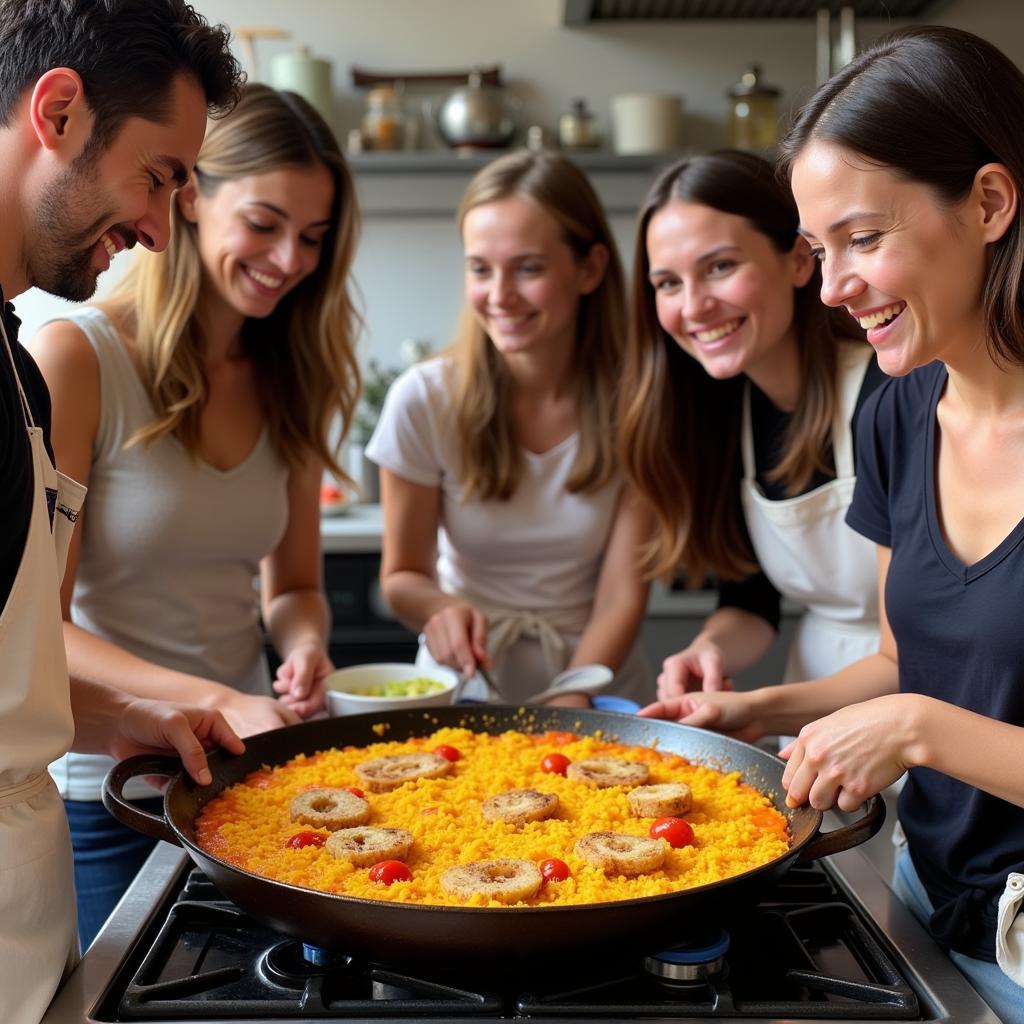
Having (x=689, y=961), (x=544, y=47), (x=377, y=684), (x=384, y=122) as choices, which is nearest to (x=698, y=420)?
(x=377, y=684)

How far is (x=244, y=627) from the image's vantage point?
1990 millimetres

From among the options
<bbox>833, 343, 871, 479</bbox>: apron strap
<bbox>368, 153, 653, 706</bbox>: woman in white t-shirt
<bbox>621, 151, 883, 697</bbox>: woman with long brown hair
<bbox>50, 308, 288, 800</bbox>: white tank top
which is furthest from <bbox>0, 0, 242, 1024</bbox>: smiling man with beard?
<bbox>833, 343, 871, 479</bbox>: apron strap

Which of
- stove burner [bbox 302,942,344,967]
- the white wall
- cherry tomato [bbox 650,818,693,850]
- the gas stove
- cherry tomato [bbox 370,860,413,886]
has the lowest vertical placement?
the gas stove

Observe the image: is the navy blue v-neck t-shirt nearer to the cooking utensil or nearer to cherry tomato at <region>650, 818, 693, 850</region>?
the cooking utensil

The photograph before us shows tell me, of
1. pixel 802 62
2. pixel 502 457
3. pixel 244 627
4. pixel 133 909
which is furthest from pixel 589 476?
pixel 802 62

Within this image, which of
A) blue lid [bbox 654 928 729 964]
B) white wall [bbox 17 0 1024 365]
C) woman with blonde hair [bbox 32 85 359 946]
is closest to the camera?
blue lid [bbox 654 928 729 964]

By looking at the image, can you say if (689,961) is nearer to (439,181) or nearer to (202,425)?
(202,425)

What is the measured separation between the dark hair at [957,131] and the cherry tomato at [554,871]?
699mm

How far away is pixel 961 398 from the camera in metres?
1.34

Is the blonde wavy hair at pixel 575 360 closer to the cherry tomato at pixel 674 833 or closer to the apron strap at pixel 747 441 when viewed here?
the apron strap at pixel 747 441

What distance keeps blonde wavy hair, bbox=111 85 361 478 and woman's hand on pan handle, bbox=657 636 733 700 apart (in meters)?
0.71

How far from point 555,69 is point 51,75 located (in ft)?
11.3

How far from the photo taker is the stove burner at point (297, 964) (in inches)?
41.8

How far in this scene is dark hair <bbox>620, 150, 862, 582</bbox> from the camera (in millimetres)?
1938
